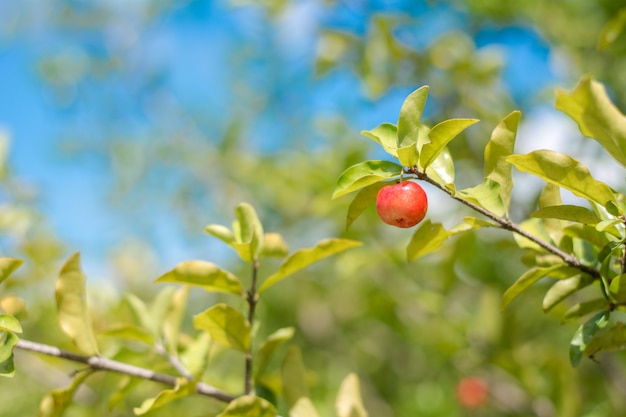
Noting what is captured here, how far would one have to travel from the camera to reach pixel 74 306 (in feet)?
3.16

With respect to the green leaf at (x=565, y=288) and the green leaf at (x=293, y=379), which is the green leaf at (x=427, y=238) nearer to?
the green leaf at (x=565, y=288)

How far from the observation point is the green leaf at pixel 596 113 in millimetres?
609

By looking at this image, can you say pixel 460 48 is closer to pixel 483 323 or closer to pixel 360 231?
pixel 360 231

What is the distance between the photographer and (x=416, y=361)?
3832 mm

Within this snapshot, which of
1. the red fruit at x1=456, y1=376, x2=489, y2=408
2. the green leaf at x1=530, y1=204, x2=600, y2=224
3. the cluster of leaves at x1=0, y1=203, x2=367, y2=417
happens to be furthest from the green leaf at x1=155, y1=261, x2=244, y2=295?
the red fruit at x1=456, y1=376, x2=489, y2=408

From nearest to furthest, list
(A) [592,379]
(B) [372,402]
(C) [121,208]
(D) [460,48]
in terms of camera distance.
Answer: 1. (D) [460,48]
2. (A) [592,379]
3. (B) [372,402]
4. (C) [121,208]

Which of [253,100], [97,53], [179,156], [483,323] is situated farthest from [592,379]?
[97,53]

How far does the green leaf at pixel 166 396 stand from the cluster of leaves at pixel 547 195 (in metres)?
0.37

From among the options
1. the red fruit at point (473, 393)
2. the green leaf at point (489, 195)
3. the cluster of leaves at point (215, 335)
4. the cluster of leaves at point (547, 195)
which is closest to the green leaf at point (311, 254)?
the cluster of leaves at point (215, 335)

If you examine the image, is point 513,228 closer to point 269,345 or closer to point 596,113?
point 596,113

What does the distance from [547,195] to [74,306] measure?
77 cm

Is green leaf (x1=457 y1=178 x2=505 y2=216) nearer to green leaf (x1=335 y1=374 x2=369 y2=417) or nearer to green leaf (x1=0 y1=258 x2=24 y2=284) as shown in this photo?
green leaf (x1=335 y1=374 x2=369 y2=417)

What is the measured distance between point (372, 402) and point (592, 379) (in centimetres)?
138

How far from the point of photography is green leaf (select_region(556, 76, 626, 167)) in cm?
61
